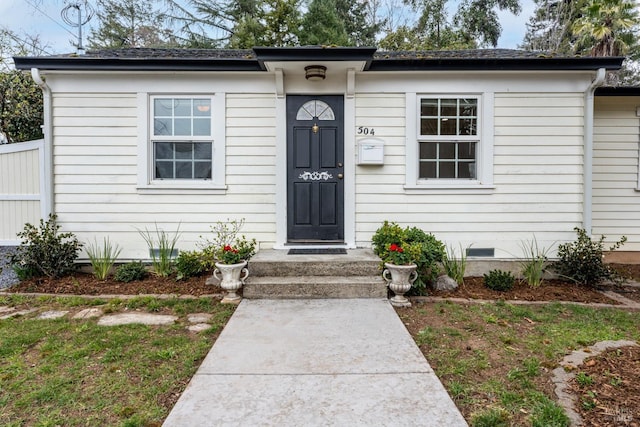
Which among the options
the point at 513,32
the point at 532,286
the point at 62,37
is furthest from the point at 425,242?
the point at 513,32

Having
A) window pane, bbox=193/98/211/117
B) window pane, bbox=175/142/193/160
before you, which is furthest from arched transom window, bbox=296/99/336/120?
window pane, bbox=175/142/193/160

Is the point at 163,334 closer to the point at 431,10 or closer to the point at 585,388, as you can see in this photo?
the point at 585,388

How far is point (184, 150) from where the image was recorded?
526 cm

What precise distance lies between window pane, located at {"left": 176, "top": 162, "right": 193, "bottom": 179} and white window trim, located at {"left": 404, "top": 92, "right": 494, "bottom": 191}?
3.03m

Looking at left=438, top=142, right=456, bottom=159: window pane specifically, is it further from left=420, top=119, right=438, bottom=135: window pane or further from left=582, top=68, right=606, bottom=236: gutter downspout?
left=582, top=68, right=606, bottom=236: gutter downspout

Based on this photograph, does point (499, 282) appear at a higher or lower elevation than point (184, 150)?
lower

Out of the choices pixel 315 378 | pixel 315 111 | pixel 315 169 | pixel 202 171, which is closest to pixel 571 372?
pixel 315 378

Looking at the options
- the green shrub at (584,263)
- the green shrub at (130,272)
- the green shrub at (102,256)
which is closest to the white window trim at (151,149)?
the green shrub at (102,256)

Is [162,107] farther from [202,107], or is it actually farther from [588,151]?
[588,151]

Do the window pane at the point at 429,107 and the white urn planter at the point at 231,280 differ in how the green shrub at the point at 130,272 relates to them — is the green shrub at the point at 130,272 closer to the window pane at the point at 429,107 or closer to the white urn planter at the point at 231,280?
the white urn planter at the point at 231,280

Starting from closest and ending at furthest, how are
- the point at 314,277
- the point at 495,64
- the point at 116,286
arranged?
1. the point at 314,277
2. the point at 116,286
3. the point at 495,64

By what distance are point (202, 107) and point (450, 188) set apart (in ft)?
11.9

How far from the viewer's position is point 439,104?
523cm

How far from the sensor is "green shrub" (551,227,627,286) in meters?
4.86
